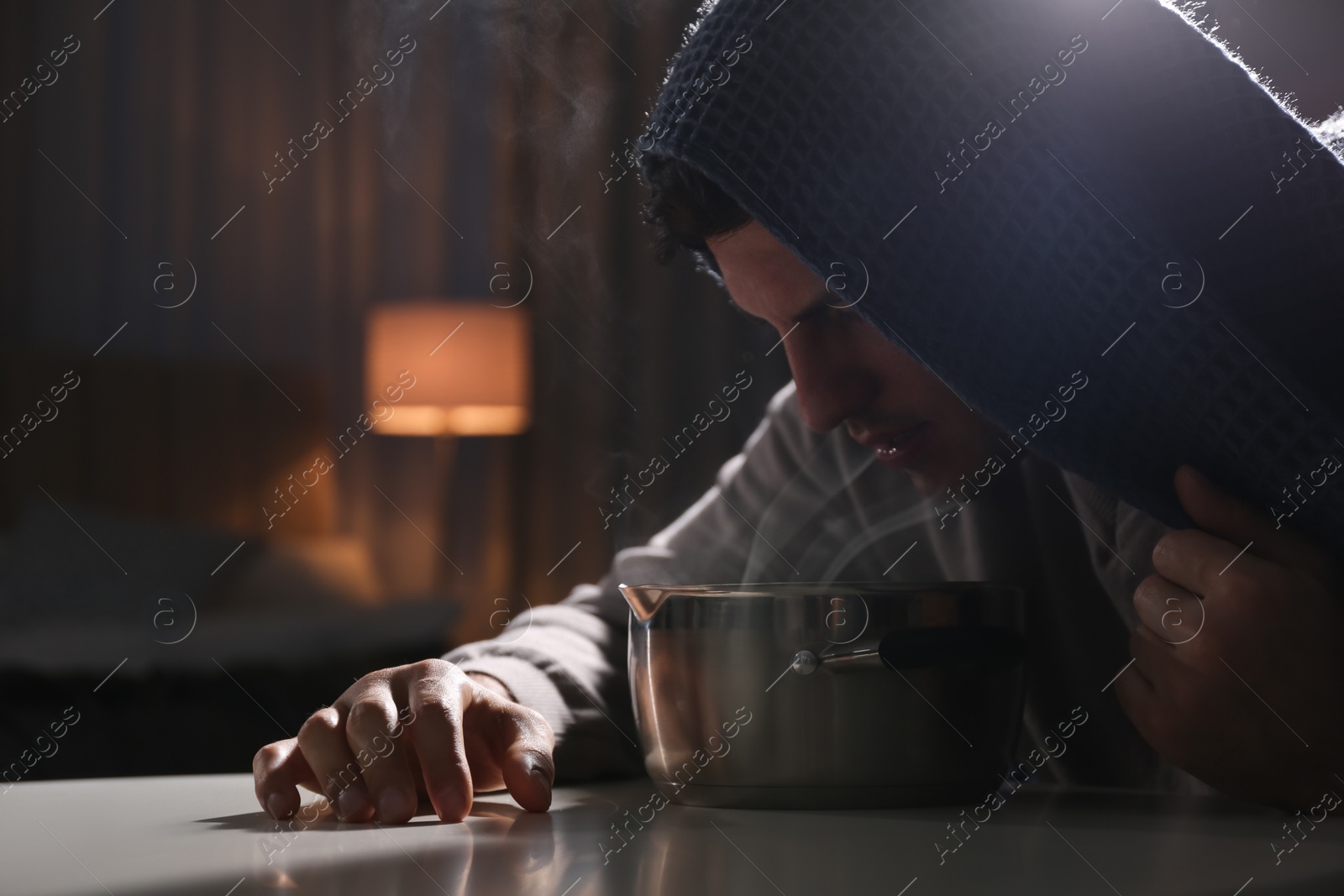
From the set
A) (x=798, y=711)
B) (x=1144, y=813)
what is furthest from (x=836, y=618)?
(x=1144, y=813)

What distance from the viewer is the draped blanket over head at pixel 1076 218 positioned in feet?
1.55

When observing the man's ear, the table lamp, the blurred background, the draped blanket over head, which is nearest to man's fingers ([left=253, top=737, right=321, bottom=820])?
the draped blanket over head

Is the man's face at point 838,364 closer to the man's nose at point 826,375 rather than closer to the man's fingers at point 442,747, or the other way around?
the man's nose at point 826,375

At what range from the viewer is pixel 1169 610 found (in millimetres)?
465

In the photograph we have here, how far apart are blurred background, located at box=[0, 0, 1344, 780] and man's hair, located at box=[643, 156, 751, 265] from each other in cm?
126

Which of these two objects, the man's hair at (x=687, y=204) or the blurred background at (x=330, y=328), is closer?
the man's hair at (x=687, y=204)

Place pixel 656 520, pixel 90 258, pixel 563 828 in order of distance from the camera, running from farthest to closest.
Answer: pixel 656 520 < pixel 90 258 < pixel 563 828

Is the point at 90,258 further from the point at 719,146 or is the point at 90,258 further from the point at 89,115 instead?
the point at 719,146

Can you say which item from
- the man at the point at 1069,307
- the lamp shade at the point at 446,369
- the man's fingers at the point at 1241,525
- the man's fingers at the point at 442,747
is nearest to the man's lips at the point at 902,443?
the man at the point at 1069,307

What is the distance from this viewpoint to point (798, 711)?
0.40 meters

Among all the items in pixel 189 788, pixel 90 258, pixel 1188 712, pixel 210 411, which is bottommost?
pixel 1188 712

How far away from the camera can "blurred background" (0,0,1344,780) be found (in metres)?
2.01

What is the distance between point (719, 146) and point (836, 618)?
0.91 feet

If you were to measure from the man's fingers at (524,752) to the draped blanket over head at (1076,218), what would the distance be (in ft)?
0.85
